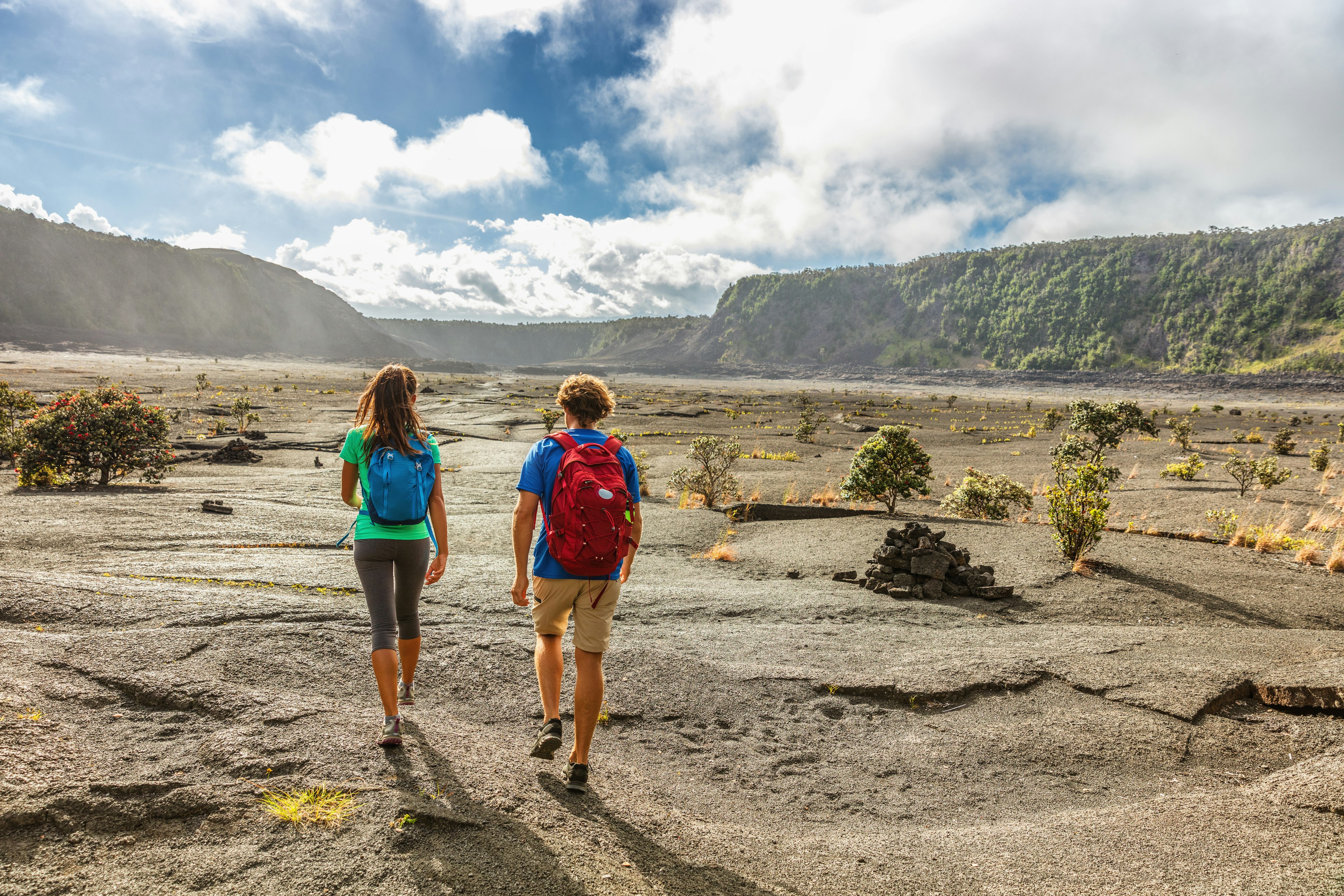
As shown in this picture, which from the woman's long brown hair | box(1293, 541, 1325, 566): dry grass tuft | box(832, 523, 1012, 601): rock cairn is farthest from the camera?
box(1293, 541, 1325, 566): dry grass tuft

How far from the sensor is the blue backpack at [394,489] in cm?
374

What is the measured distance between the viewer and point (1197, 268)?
143 meters

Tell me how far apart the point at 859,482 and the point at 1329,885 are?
37.0 feet

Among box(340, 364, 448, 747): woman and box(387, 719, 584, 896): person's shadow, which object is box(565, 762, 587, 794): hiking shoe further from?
box(340, 364, 448, 747): woman

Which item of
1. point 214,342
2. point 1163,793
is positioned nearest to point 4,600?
point 1163,793

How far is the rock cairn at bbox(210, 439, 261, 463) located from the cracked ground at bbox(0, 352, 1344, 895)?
13.4 m

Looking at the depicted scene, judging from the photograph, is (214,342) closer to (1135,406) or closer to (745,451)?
(745,451)

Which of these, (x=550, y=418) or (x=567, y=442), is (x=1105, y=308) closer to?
(x=550, y=418)

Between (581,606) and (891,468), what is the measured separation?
38.5 ft

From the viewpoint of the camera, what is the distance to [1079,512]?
922 centimetres

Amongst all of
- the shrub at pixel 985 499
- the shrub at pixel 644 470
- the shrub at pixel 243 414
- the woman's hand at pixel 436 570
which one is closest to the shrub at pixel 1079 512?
the shrub at pixel 985 499

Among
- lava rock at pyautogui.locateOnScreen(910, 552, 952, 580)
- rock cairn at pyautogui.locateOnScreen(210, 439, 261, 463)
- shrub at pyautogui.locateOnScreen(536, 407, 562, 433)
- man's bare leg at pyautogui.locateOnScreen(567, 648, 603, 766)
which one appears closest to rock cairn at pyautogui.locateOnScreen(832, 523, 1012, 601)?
lava rock at pyautogui.locateOnScreen(910, 552, 952, 580)

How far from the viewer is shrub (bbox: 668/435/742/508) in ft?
53.6

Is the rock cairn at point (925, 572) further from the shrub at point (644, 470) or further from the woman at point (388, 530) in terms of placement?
the woman at point (388, 530)
